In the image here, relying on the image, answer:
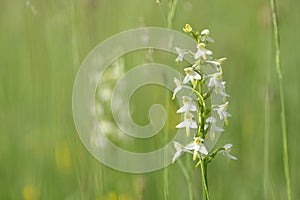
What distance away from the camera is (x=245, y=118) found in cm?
299

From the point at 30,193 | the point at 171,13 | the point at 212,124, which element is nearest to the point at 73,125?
the point at 30,193

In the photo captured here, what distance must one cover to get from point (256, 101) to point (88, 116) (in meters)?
1.36

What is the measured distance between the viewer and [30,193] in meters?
2.40

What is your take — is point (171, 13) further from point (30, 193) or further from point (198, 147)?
point (30, 193)

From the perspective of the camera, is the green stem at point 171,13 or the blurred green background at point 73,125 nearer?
the green stem at point 171,13

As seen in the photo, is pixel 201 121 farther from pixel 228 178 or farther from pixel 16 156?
pixel 16 156

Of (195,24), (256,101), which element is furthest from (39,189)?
(195,24)

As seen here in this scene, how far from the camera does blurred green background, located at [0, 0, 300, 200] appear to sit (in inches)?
86.8

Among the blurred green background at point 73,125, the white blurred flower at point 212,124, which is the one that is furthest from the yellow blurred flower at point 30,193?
the white blurred flower at point 212,124

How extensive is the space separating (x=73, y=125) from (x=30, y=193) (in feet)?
1.47

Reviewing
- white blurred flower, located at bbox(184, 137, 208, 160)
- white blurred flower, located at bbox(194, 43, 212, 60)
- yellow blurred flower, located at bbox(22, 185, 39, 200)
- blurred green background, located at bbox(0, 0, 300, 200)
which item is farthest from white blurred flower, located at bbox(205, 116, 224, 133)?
yellow blurred flower, located at bbox(22, 185, 39, 200)

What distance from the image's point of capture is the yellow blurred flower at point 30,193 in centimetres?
237

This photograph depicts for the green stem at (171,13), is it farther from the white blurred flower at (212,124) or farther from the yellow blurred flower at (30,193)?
the yellow blurred flower at (30,193)

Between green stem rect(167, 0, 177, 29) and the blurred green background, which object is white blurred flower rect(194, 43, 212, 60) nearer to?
green stem rect(167, 0, 177, 29)
